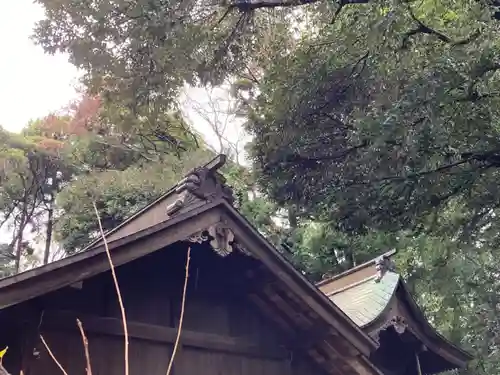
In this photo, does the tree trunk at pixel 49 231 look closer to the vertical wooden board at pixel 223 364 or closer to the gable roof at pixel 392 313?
the gable roof at pixel 392 313

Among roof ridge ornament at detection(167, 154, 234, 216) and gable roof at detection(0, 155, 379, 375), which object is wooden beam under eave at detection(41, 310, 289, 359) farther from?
roof ridge ornament at detection(167, 154, 234, 216)

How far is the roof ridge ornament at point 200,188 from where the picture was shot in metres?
5.67

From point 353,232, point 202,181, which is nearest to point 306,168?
point 353,232

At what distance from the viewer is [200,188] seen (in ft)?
18.9

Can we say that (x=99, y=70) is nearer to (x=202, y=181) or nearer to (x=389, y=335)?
(x=202, y=181)

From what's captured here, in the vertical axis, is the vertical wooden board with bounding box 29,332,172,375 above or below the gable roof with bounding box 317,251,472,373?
below

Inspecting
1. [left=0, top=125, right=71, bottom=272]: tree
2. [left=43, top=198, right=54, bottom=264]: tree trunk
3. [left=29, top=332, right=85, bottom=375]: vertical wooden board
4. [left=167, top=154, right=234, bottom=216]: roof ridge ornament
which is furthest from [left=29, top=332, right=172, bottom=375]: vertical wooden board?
[left=43, top=198, right=54, bottom=264]: tree trunk

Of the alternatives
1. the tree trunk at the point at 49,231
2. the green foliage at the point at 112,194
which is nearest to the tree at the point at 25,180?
the tree trunk at the point at 49,231

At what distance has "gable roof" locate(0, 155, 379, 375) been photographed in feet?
15.5

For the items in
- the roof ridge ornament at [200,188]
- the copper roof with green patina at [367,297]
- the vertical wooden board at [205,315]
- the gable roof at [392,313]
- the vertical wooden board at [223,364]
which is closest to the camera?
the roof ridge ornament at [200,188]

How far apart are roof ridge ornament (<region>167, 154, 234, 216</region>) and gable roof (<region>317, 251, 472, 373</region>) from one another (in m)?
2.61

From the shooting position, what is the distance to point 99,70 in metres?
8.35

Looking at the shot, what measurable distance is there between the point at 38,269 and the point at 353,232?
4.98m

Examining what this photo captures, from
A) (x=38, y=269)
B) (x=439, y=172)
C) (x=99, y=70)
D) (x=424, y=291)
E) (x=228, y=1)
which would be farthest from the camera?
(x=424, y=291)
